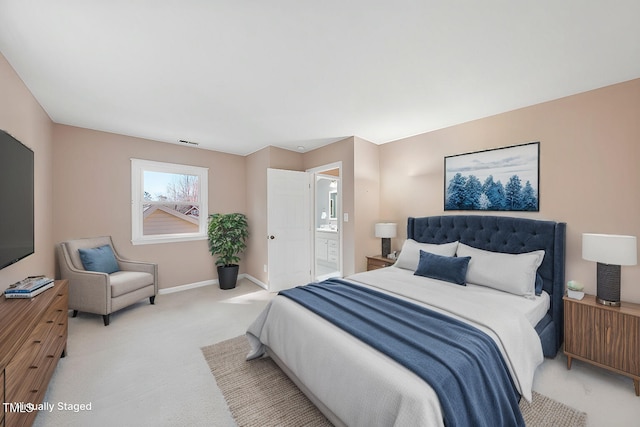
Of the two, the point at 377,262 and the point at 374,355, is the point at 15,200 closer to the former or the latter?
the point at 374,355

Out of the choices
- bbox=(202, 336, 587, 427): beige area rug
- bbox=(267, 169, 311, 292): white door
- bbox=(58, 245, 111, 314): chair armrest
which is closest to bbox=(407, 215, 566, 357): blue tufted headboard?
bbox=(202, 336, 587, 427): beige area rug

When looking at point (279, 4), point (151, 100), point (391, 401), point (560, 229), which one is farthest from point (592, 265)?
point (151, 100)

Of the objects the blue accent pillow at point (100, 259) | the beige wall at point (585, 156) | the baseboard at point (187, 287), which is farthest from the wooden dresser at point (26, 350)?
the beige wall at point (585, 156)

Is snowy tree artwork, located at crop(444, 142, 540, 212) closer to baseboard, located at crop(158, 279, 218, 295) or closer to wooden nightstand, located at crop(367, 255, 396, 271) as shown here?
wooden nightstand, located at crop(367, 255, 396, 271)

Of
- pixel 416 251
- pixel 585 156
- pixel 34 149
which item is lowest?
pixel 416 251

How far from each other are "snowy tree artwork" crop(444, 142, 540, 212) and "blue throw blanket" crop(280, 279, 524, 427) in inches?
72.1

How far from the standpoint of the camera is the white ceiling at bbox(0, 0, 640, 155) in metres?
1.47

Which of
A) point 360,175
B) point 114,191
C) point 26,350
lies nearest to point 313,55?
point 360,175

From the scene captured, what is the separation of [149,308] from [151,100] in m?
2.69

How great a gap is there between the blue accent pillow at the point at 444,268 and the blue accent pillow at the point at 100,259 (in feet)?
12.9

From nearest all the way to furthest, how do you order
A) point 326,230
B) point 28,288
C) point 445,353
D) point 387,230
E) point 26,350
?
point 445,353
point 26,350
point 28,288
point 387,230
point 326,230

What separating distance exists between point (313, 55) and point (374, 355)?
2.03 metres

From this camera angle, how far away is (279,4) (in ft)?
4.67

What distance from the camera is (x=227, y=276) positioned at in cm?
436
